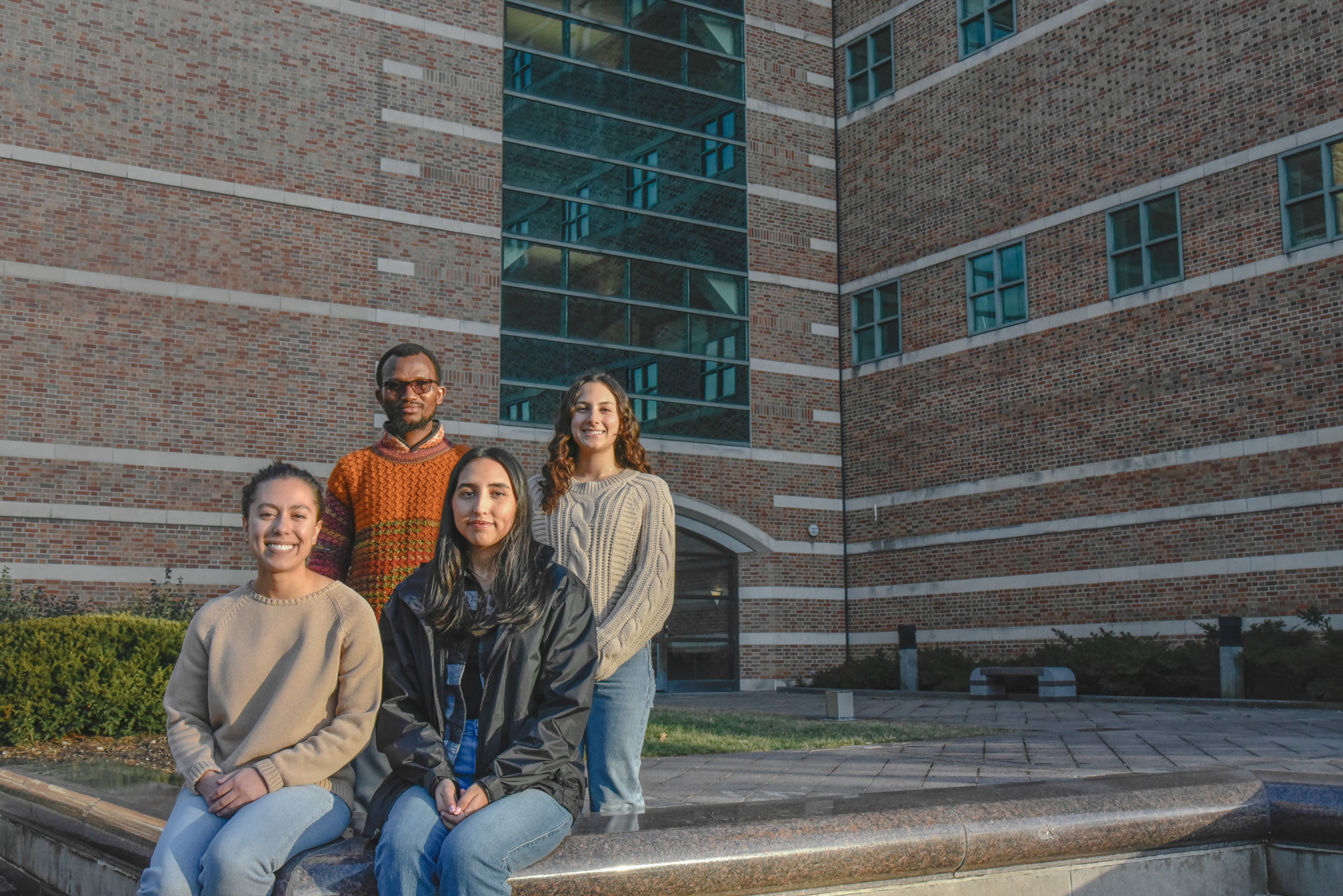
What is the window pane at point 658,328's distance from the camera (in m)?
21.2

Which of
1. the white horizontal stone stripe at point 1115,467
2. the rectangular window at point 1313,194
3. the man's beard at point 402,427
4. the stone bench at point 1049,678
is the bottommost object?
the stone bench at point 1049,678

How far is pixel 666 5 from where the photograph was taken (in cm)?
2227

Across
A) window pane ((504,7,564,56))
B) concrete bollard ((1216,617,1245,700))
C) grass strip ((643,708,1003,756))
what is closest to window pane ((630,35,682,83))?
window pane ((504,7,564,56))

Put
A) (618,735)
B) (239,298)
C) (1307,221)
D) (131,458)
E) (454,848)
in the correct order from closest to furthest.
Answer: (454,848), (618,735), (1307,221), (131,458), (239,298)

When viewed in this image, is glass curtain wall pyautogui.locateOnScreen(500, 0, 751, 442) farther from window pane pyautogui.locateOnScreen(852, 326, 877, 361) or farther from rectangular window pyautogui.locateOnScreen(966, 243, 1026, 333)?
rectangular window pyautogui.locateOnScreen(966, 243, 1026, 333)

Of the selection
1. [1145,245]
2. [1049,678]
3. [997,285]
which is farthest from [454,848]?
[997,285]

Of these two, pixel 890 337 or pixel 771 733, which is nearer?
pixel 771 733

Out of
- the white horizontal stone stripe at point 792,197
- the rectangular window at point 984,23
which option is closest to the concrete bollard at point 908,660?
the white horizontal stone stripe at point 792,197

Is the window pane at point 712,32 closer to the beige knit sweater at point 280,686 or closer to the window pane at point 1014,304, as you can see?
the window pane at point 1014,304

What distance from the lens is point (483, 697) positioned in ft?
11.8

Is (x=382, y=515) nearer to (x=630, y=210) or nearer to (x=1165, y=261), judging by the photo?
(x=1165, y=261)

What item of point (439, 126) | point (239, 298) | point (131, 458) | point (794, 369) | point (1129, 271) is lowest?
point (131, 458)

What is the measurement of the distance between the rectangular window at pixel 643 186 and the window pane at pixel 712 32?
8.28ft

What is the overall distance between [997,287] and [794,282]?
4.06 metres
